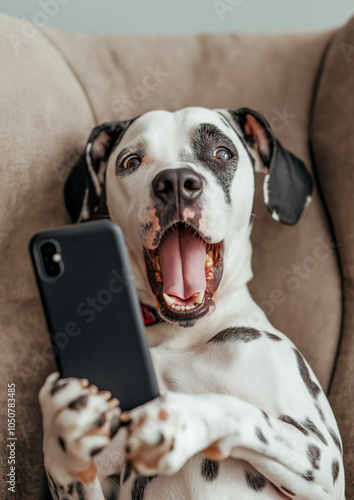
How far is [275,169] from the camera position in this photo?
170 cm

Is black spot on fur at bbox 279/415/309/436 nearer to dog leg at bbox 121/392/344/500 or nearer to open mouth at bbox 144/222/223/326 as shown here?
dog leg at bbox 121/392/344/500

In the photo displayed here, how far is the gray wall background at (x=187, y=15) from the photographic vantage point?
2.41 m

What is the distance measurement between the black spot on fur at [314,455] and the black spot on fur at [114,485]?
20.8 inches

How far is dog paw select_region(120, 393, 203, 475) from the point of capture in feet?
2.90

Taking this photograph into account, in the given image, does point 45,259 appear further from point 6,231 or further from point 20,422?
point 20,422

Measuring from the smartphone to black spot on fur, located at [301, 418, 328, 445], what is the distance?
429 mm

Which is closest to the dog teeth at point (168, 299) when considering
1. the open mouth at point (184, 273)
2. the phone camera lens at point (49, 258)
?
the open mouth at point (184, 273)

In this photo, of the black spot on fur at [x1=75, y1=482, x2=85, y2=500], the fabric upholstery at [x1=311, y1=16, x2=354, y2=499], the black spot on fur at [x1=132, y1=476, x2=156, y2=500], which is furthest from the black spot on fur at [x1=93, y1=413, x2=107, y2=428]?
the fabric upholstery at [x1=311, y1=16, x2=354, y2=499]

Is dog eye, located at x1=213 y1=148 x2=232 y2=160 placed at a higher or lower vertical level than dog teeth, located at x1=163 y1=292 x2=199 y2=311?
higher

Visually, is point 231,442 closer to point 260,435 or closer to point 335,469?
point 260,435

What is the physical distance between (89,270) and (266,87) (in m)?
1.27

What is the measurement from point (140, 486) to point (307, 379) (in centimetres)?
56

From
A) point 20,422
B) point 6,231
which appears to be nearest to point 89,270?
point 6,231

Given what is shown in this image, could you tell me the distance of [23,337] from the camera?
5.60ft
